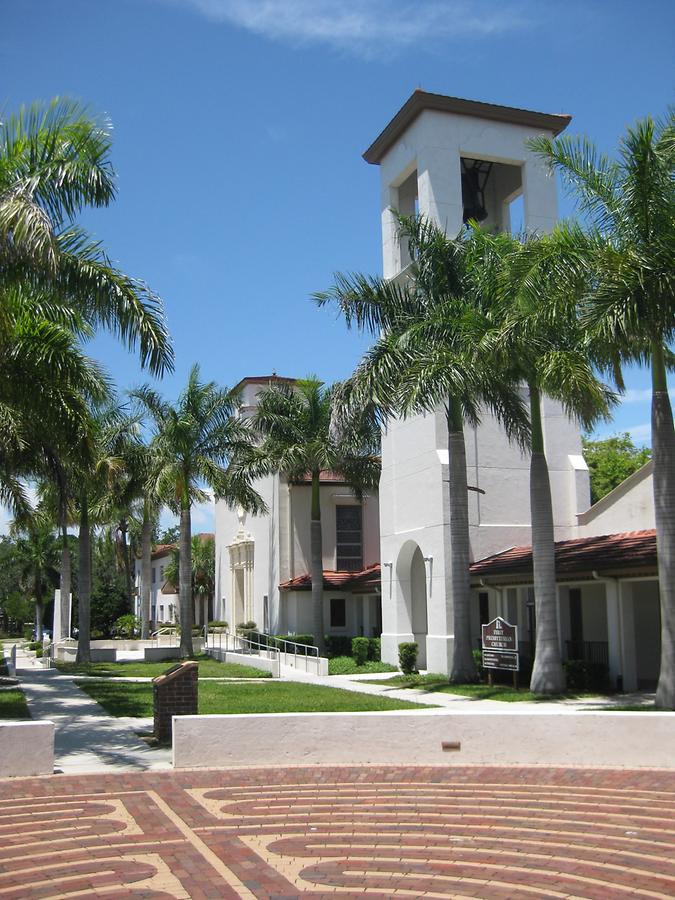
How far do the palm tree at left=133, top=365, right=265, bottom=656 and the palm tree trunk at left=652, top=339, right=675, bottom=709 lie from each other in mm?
21731

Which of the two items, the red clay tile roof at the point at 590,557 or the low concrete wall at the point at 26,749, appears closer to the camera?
the low concrete wall at the point at 26,749

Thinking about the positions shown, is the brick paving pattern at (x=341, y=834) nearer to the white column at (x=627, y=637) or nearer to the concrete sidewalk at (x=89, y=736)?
the concrete sidewalk at (x=89, y=736)

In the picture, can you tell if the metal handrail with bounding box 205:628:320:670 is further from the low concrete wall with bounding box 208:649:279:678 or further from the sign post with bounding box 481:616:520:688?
the sign post with bounding box 481:616:520:688

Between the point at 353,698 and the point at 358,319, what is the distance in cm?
897

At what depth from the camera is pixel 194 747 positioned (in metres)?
12.3

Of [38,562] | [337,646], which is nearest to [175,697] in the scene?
[337,646]

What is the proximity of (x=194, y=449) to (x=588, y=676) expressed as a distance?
1988 cm

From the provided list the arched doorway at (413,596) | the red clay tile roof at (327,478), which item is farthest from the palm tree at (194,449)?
the arched doorway at (413,596)

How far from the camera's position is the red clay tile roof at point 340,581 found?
1445 inches

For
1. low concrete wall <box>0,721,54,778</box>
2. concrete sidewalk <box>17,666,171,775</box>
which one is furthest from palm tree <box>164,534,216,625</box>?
low concrete wall <box>0,721,54,778</box>

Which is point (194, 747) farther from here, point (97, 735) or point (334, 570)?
point (334, 570)

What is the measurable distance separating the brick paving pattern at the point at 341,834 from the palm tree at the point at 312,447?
74.0ft

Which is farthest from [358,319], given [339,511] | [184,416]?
[339,511]

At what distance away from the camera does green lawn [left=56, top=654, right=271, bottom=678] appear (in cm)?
2992
